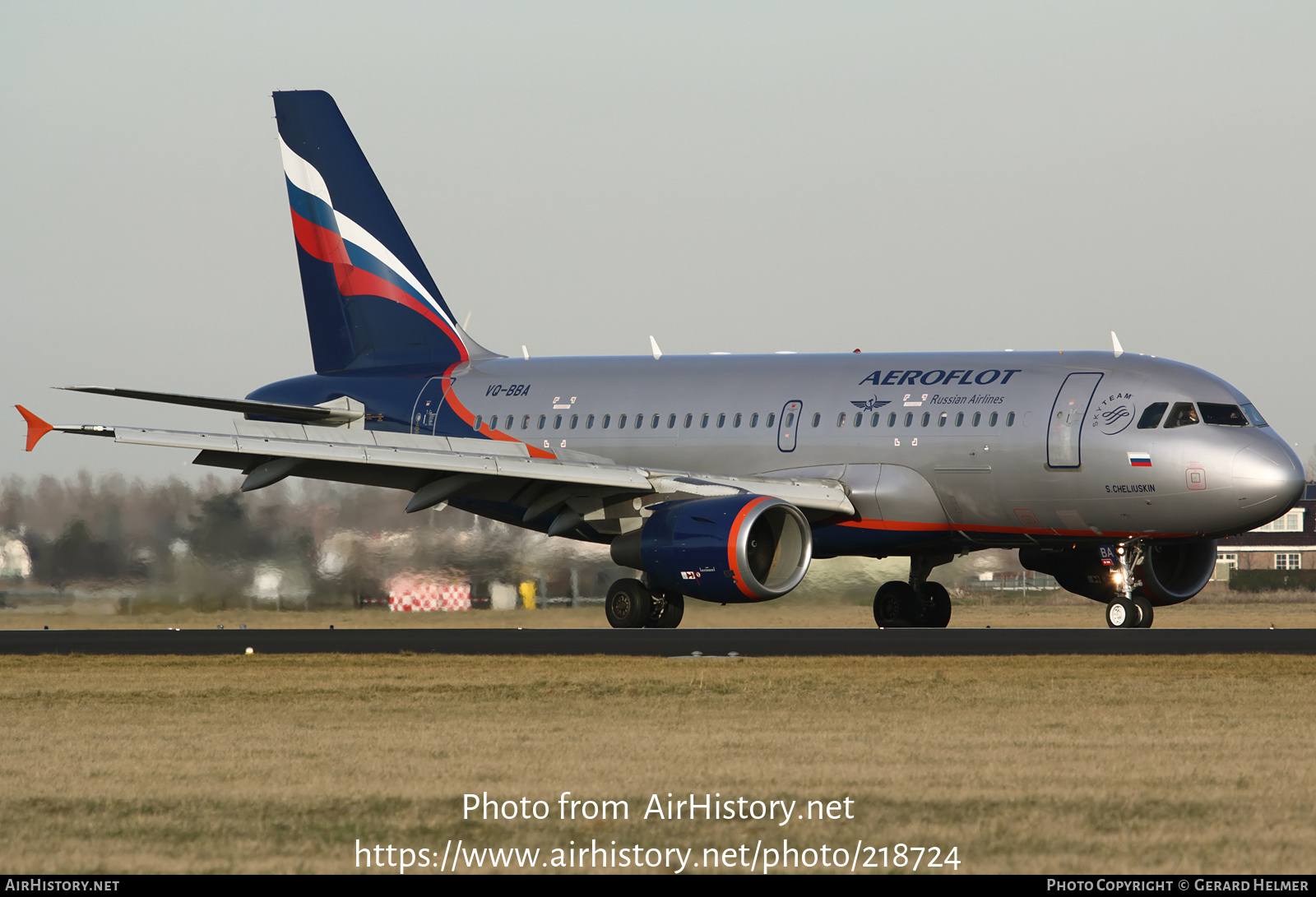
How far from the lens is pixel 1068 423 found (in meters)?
24.2

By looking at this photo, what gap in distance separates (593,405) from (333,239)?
6369mm

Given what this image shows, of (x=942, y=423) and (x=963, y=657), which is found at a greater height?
(x=942, y=423)

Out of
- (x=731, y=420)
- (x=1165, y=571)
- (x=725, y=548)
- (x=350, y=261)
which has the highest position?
(x=350, y=261)

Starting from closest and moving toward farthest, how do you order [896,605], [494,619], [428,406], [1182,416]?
[1182,416] → [896,605] → [494,619] → [428,406]

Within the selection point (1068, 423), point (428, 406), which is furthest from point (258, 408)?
point (1068, 423)

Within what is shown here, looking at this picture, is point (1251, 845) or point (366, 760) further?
point (366, 760)

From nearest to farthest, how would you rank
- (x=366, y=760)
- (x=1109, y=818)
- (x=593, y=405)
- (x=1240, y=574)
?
(x=1109, y=818) < (x=366, y=760) < (x=593, y=405) < (x=1240, y=574)

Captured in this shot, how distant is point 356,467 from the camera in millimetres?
26203

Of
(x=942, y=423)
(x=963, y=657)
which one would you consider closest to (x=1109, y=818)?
(x=963, y=657)

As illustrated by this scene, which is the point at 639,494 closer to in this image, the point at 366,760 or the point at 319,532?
the point at 319,532

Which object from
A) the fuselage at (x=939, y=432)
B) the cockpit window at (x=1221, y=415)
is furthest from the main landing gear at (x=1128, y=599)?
the cockpit window at (x=1221, y=415)

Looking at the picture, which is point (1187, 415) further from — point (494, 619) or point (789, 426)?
point (494, 619)
